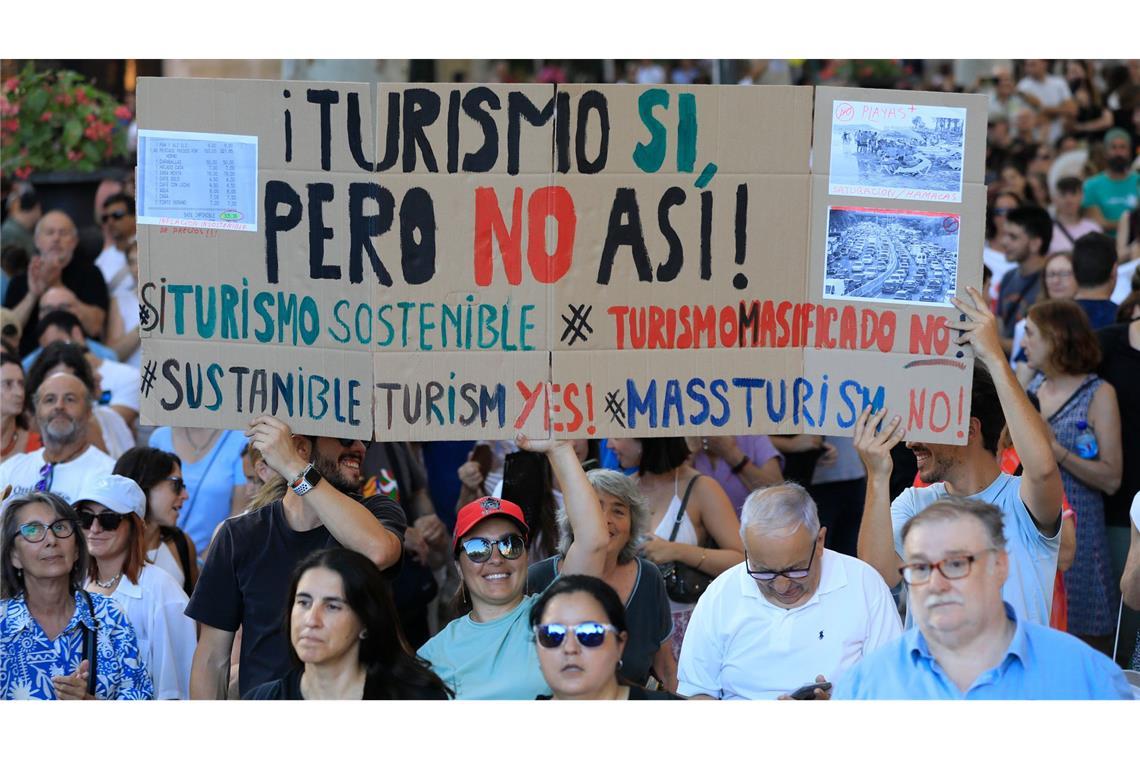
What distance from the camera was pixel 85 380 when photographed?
6.96 m

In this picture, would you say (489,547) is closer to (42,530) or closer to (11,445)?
(42,530)

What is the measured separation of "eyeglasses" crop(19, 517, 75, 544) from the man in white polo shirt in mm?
2055

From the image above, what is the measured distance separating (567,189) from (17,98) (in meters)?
6.21

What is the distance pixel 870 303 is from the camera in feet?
15.8

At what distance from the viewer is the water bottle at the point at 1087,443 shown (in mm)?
6496

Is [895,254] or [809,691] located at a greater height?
[895,254]

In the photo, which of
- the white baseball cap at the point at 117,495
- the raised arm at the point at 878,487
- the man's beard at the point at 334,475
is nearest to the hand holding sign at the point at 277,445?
the man's beard at the point at 334,475

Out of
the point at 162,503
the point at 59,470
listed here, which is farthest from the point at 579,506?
the point at 59,470

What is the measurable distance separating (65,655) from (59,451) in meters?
1.83

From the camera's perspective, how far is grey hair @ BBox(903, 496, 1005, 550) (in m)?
3.82

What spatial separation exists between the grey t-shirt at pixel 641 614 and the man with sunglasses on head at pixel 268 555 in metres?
0.50

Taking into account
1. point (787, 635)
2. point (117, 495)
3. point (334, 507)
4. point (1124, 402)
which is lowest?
point (787, 635)

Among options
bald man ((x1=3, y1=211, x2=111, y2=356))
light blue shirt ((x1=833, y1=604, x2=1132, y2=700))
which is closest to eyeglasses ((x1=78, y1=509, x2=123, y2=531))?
light blue shirt ((x1=833, y1=604, x2=1132, y2=700))

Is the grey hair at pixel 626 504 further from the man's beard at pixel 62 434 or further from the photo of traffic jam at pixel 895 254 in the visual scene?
the man's beard at pixel 62 434
